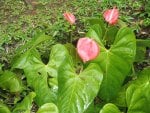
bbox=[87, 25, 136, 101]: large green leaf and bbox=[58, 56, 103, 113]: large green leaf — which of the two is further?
bbox=[87, 25, 136, 101]: large green leaf

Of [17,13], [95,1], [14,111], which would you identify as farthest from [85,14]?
[14,111]

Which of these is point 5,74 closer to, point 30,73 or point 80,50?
point 30,73

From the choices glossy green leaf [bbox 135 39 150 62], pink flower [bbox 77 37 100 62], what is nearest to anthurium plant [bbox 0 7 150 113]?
pink flower [bbox 77 37 100 62]

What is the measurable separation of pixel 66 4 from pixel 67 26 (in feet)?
0.98

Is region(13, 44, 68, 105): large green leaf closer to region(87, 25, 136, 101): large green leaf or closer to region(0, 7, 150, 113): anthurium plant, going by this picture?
region(0, 7, 150, 113): anthurium plant

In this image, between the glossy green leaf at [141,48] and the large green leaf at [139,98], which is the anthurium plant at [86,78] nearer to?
the large green leaf at [139,98]

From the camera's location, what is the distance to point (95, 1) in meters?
3.29

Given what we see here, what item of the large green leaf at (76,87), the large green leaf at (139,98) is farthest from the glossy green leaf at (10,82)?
the large green leaf at (139,98)

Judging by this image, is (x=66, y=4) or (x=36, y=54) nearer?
(x=36, y=54)

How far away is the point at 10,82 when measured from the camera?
2498mm

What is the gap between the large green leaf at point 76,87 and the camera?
212 centimetres

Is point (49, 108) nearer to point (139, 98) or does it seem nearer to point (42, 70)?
point (42, 70)

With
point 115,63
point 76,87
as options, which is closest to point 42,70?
point 76,87

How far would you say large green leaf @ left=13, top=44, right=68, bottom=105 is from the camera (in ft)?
7.49
